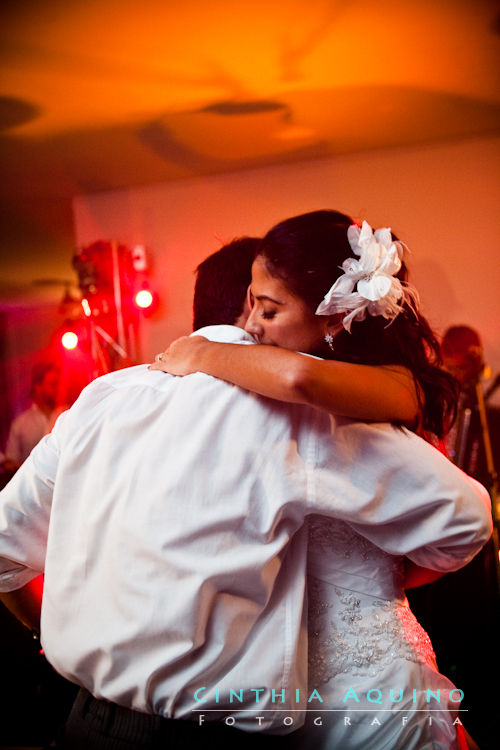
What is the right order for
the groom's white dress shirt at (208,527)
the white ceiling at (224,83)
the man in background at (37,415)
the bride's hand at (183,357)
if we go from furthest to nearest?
the man in background at (37,415) < the white ceiling at (224,83) < the bride's hand at (183,357) < the groom's white dress shirt at (208,527)

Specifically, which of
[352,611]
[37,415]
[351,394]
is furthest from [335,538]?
[37,415]

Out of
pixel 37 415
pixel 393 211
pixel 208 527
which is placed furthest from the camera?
pixel 37 415

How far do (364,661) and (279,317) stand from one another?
0.57 metres

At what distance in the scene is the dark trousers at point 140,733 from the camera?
2.52 ft

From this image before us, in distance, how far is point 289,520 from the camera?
82 centimetres

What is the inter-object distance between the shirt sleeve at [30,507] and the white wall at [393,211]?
2326 millimetres

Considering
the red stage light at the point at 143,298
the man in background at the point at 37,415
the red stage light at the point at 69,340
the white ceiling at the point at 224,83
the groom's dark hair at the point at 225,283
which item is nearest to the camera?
the groom's dark hair at the point at 225,283

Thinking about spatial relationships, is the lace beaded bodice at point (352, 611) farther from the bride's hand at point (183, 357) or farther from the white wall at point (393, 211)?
the white wall at point (393, 211)

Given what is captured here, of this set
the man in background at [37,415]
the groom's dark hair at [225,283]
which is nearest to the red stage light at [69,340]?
the man in background at [37,415]

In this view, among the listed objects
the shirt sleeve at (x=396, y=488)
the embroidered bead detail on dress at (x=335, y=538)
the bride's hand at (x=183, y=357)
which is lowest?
the embroidered bead detail on dress at (x=335, y=538)

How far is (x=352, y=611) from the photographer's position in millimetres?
914

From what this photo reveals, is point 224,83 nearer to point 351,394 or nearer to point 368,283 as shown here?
point 368,283

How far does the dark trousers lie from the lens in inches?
30.2

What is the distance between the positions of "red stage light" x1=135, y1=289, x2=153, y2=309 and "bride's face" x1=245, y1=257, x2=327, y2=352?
2.48 meters
